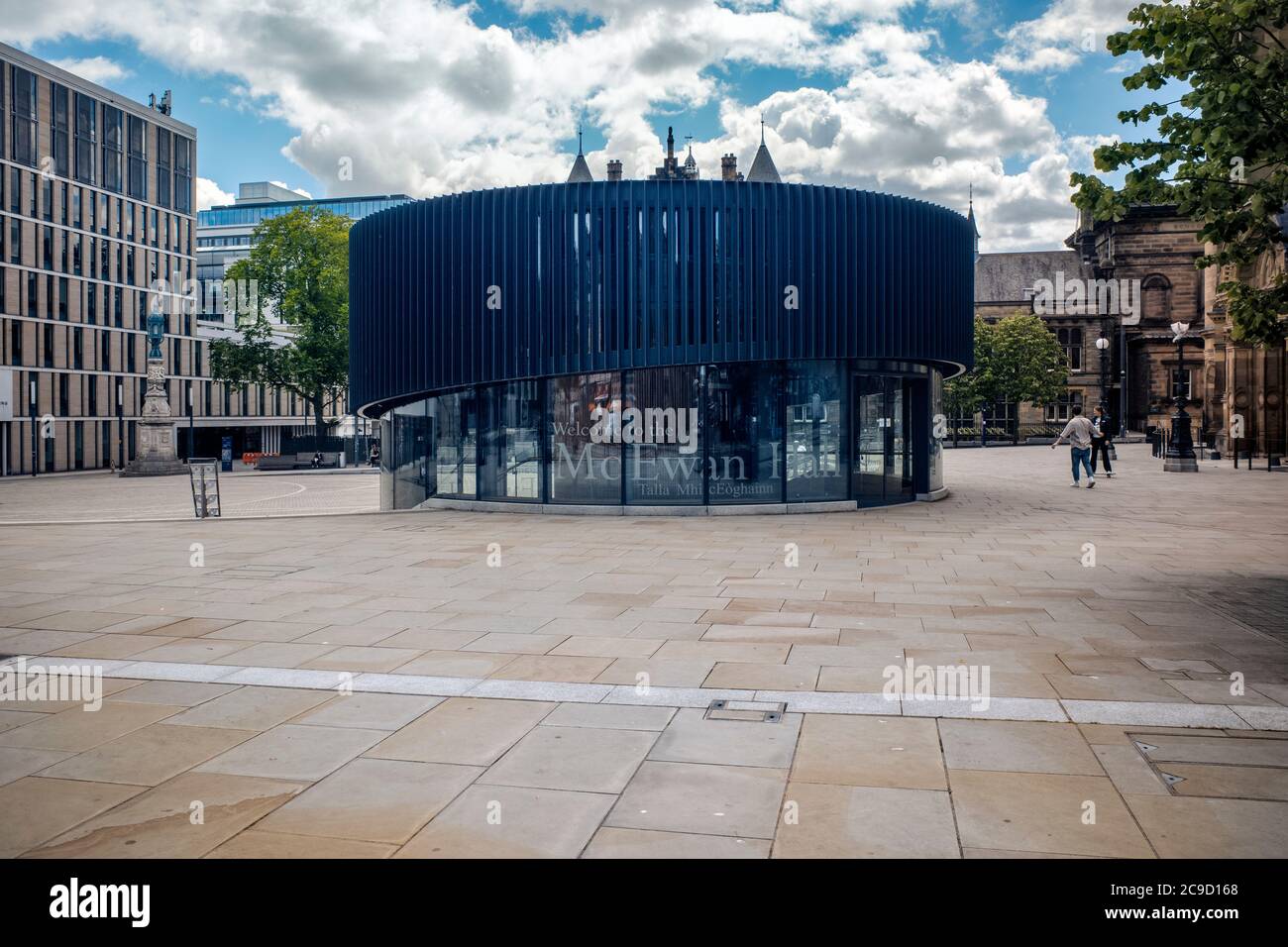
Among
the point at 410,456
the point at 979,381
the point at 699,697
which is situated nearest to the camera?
the point at 699,697

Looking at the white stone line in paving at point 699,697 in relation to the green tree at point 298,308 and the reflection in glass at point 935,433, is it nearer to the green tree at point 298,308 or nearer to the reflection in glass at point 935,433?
the reflection in glass at point 935,433

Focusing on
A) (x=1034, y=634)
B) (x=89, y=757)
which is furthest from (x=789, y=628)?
(x=89, y=757)

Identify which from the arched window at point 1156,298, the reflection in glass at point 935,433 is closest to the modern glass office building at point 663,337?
the reflection in glass at point 935,433

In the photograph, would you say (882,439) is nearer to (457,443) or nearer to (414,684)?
(457,443)

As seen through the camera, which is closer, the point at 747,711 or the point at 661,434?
the point at 747,711

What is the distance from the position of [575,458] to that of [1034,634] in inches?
429

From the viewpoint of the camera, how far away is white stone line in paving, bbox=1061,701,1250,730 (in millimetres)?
5559

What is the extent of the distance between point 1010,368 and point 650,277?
175 ft

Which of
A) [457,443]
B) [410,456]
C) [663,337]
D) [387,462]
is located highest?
[663,337]

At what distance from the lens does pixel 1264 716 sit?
568cm

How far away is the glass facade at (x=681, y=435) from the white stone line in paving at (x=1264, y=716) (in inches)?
468

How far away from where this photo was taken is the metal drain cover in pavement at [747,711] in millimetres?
5762

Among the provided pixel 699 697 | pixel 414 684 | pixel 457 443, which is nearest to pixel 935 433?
pixel 457 443

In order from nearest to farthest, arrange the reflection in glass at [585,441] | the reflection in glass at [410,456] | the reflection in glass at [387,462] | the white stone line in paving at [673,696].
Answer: the white stone line in paving at [673,696]
the reflection in glass at [585,441]
the reflection in glass at [410,456]
the reflection in glass at [387,462]
